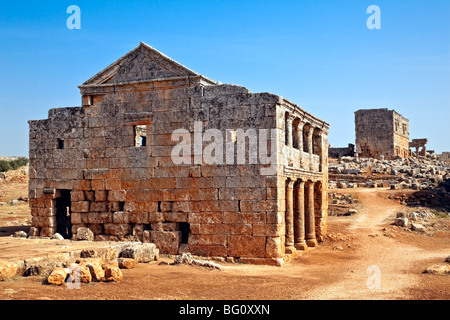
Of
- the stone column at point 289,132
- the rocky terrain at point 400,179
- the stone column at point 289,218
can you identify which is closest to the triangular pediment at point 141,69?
the stone column at point 289,132

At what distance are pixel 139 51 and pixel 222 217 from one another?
5.69m

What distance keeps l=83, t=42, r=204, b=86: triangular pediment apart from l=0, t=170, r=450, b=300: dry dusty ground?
5.65 meters

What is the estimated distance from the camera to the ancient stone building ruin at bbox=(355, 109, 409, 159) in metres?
44.8

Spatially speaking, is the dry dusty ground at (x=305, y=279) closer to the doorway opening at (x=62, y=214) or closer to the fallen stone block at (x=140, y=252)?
the fallen stone block at (x=140, y=252)

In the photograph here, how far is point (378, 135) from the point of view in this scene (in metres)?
45.2

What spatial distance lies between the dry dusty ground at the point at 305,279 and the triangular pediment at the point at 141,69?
5.65 metres

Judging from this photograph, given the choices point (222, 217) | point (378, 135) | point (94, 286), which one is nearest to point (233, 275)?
point (222, 217)

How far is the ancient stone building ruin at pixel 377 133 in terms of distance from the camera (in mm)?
44812

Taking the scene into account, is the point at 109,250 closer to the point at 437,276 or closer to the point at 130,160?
the point at 130,160

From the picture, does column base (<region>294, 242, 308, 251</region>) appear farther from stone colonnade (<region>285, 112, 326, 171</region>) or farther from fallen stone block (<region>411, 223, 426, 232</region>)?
fallen stone block (<region>411, 223, 426, 232</region>)

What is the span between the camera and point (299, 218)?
15.2 metres

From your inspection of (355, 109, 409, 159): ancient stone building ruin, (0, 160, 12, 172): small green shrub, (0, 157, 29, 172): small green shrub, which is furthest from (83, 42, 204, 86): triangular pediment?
(355, 109, 409, 159): ancient stone building ruin

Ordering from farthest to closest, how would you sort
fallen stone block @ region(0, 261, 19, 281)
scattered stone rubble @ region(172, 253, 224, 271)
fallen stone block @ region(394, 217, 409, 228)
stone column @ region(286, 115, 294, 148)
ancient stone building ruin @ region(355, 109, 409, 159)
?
ancient stone building ruin @ region(355, 109, 409, 159) → fallen stone block @ region(394, 217, 409, 228) → stone column @ region(286, 115, 294, 148) → scattered stone rubble @ region(172, 253, 224, 271) → fallen stone block @ region(0, 261, 19, 281)

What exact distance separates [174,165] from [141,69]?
10.6 feet
